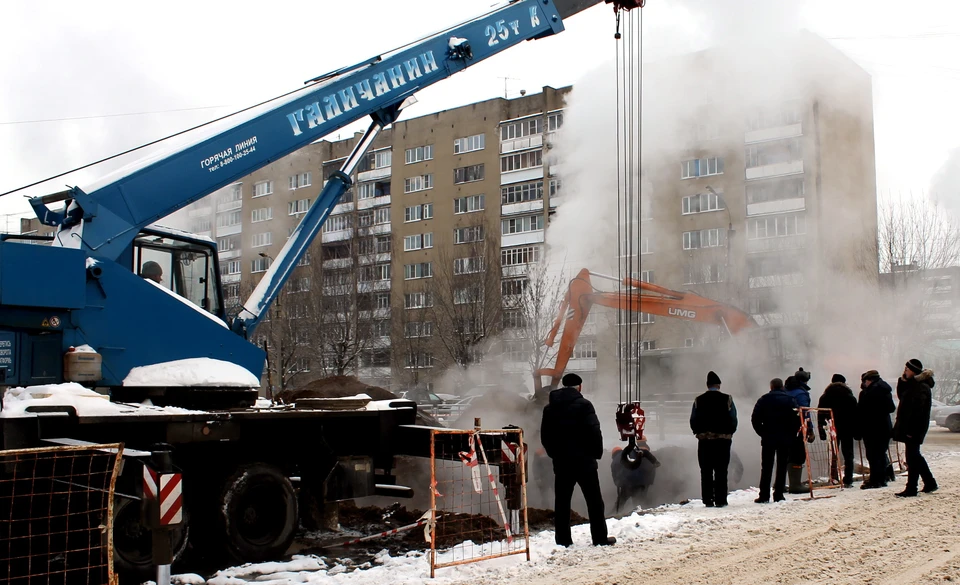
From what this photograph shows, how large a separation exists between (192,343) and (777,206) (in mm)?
34021

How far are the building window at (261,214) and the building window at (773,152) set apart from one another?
24952 mm

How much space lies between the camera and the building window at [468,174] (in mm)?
53125

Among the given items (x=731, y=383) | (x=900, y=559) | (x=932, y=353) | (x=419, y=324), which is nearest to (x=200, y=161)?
(x=900, y=559)

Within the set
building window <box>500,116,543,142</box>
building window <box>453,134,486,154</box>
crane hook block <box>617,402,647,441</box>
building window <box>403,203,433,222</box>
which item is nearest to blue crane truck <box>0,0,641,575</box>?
crane hook block <box>617,402,647,441</box>

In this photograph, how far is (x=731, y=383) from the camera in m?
24.7

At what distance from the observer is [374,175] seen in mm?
57688

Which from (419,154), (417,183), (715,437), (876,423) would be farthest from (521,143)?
(715,437)

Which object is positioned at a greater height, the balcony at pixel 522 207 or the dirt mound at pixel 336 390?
the balcony at pixel 522 207

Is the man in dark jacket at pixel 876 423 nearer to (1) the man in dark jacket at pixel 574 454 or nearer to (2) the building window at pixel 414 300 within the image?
(1) the man in dark jacket at pixel 574 454

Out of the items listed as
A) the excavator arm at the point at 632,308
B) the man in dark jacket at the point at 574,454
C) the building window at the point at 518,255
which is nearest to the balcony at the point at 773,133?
the excavator arm at the point at 632,308

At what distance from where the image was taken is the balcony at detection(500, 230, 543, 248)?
49694 mm

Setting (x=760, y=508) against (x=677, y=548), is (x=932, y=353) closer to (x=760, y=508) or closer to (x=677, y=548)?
(x=760, y=508)

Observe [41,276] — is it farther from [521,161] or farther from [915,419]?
[521,161]

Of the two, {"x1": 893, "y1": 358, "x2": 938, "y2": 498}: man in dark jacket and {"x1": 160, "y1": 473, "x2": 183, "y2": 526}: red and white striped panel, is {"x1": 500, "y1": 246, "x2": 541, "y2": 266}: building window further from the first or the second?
{"x1": 160, "y1": 473, "x2": 183, "y2": 526}: red and white striped panel
